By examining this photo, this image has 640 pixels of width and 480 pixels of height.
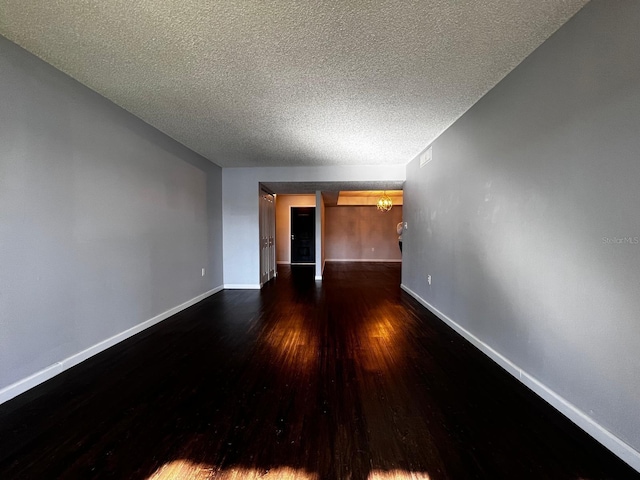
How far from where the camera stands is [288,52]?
1826mm

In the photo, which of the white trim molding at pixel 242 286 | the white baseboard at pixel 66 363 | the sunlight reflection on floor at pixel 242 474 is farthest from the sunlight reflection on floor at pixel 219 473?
the white trim molding at pixel 242 286

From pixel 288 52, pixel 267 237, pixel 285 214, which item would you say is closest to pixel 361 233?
pixel 285 214

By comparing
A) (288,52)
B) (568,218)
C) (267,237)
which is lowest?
(267,237)

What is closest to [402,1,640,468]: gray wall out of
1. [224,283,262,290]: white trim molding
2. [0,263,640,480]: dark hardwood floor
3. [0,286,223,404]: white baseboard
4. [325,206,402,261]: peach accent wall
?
[0,263,640,480]: dark hardwood floor

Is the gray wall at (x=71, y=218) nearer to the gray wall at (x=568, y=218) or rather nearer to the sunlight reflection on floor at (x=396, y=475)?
the sunlight reflection on floor at (x=396, y=475)

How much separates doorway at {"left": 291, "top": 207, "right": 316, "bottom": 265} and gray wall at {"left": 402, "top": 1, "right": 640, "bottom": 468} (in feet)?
23.7

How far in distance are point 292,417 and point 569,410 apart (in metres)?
1.59

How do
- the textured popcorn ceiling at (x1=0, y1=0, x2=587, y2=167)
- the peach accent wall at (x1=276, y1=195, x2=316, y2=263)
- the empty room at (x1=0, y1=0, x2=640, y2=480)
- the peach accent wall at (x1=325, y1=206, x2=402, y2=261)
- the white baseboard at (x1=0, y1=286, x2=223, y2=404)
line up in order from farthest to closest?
the peach accent wall at (x1=325, y1=206, x2=402, y2=261) → the peach accent wall at (x1=276, y1=195, x2=316, y2=263) → the white baseboard at (x1=0, y1=286, x2=223, y2=404) → the textured popcorn ceiling at (x1=0, y1=0, x2=587, y2=167) → the empty room at (x1=0, y1=0, x2=640, y2=480)

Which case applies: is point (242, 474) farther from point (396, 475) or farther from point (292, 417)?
point (396, 475)

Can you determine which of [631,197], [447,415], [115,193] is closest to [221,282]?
[115,193]

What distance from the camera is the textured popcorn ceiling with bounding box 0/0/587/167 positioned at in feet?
4.88

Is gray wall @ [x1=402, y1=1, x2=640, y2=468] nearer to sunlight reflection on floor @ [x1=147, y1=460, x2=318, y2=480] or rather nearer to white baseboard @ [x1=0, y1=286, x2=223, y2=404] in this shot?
sunlight reflection on floor @ [x1=147, y1=460, x2=318, y2=480]

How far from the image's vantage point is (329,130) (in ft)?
10.5

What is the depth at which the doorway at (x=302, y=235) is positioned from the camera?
9562 millimetres
